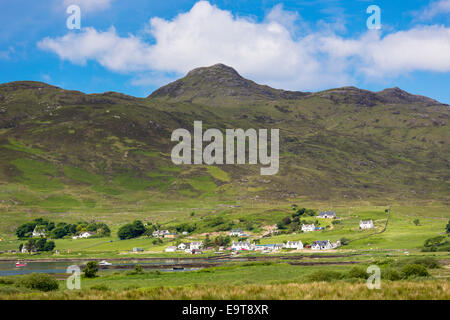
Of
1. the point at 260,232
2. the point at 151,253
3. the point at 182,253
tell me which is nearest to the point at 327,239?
the point at 260,232

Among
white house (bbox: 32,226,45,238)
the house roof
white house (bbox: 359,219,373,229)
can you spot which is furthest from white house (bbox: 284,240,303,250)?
white house (bbox: 32,226,45,238)

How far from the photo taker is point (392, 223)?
18712 cm

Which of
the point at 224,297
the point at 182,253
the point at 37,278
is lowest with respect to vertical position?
the point at 182,253

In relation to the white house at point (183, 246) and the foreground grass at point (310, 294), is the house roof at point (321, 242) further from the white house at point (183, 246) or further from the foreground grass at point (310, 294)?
the foreground grass at point (310, 294)

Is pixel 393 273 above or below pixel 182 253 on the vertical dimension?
above

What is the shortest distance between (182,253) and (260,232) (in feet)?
151

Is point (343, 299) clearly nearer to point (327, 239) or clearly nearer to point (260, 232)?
point (327, 239)

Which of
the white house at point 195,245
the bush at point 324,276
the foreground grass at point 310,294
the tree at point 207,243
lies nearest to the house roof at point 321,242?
the tree at point 207,243

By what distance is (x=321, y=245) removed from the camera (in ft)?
485

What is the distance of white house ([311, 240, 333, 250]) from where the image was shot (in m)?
147

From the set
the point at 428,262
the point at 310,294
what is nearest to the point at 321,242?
the point at 428,262

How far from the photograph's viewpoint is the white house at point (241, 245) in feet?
524
